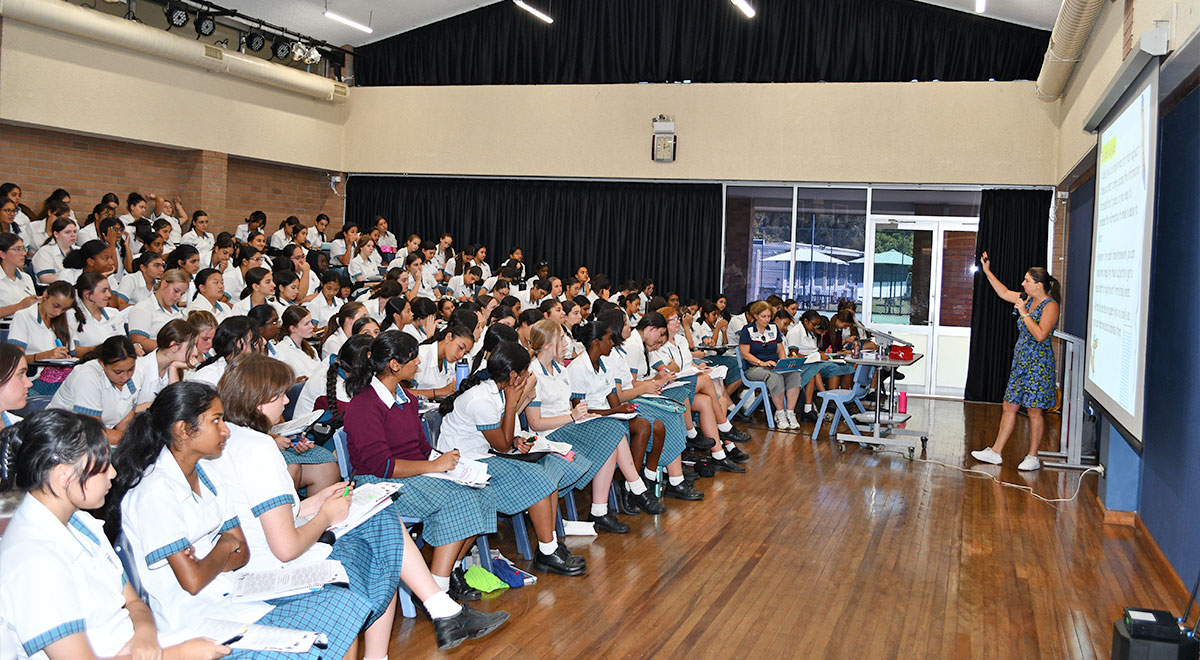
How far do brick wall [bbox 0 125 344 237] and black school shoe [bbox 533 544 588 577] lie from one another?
24.6 feet

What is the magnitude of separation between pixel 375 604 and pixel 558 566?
→ 138 centimetres

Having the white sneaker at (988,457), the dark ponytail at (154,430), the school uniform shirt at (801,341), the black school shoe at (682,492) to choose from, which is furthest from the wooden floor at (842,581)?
the school uniform shirt at (801,341)

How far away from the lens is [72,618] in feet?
6.11

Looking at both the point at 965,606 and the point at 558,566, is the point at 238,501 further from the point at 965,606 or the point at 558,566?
the point at 965,606

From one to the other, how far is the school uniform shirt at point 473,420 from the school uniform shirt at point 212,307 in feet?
8.54

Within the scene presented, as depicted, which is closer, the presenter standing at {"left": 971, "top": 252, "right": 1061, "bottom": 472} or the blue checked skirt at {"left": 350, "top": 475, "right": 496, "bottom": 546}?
the blue checked skirt at {"left": 350, "top": 475, "right": 496, "bottom": 546}

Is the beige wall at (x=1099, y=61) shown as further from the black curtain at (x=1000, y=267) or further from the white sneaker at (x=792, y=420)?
the white sneaker at (x=792, y=420)

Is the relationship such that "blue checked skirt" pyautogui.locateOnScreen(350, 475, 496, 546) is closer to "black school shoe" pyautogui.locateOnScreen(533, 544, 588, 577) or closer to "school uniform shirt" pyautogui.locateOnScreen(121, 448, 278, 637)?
"black school shoe" pyautogui.locateOnScreen(533, 544, 588, 577)

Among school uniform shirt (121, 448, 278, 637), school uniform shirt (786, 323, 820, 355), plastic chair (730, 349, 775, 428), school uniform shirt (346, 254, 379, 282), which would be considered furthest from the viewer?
school uniform shirt (346, 254, 379, 282)

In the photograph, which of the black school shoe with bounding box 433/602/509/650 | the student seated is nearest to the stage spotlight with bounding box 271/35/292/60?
the black school shoe with bounding box 433/602/509/650

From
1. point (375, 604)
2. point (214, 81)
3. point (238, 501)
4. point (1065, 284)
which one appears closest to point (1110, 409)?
point (375, 604)

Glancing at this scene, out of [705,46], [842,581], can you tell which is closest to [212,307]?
[842,581]

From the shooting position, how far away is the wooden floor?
356 cm

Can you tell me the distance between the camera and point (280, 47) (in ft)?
35.8
